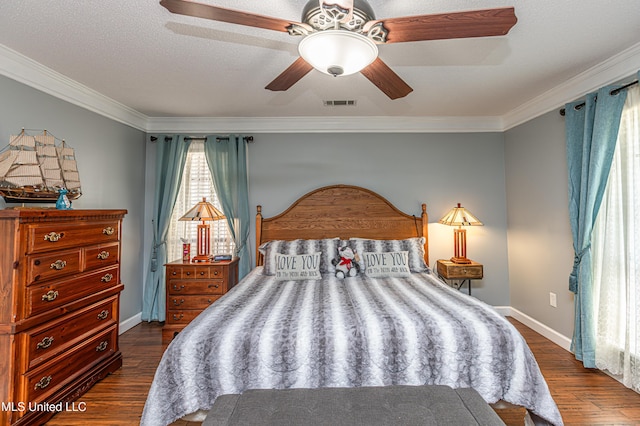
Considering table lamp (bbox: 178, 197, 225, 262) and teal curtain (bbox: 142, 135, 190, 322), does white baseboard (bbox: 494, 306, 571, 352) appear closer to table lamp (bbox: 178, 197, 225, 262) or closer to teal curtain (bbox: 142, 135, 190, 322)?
table lamp (bbox: 178, 197, 225, 262)

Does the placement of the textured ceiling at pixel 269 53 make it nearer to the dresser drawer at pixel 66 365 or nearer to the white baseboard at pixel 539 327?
the dresser drawer at pixel 66 365

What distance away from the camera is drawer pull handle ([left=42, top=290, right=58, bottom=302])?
1980 millimetres

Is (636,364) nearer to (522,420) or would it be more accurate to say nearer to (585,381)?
(585,381)

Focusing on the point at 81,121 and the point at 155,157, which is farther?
the point at 155,157

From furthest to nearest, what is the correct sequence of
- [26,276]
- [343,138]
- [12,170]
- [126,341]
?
[343,138] → [126,341] → [12,170] → [26,276]

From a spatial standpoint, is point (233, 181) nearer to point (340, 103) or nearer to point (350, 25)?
point (340, 103)

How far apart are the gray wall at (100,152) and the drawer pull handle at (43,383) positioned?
1277mm

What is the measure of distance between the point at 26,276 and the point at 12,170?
0.75 metres

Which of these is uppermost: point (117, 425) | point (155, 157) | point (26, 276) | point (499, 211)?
point (155, 157)

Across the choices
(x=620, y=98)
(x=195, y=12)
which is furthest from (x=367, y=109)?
(x=195, y=12)

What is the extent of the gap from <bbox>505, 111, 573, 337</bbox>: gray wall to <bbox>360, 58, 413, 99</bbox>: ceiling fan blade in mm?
2168

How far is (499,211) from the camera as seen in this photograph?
392 cm

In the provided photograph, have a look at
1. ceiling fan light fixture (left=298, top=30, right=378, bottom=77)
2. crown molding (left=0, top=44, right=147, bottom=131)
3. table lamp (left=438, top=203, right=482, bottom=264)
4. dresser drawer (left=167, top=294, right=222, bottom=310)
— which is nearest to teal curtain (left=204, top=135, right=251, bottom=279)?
dresser drawer (left=167, top=294, right=222, bottom=310)

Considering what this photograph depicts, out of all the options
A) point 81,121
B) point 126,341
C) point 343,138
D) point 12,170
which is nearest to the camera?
point 12,170
